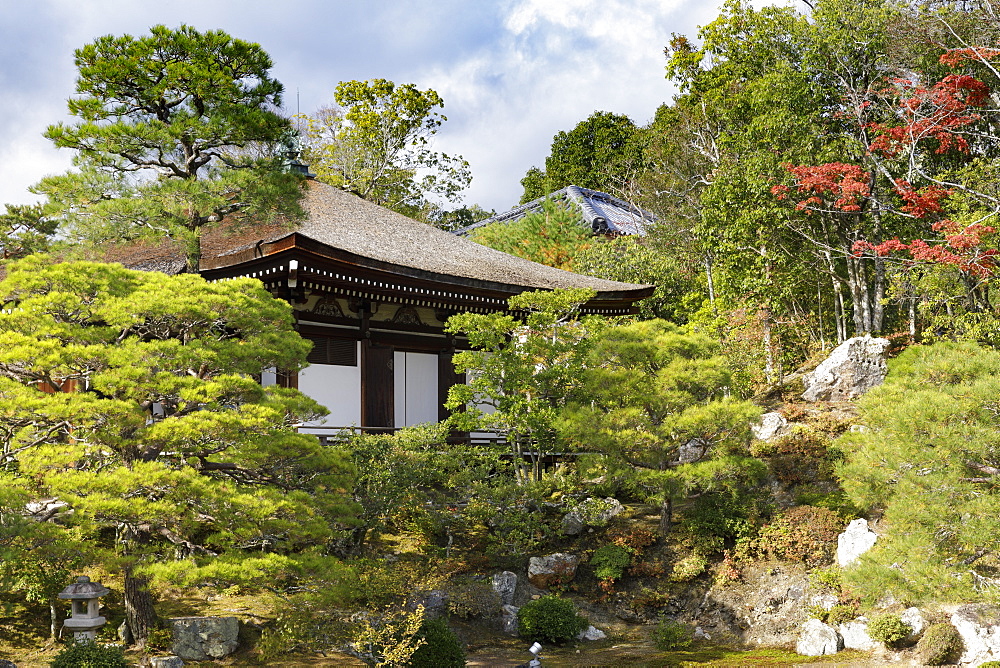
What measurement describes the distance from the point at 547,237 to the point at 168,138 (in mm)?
17230

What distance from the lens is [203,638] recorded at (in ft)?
31.4

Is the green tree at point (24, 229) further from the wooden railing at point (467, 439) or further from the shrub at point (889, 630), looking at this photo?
the shrub at point (889, 630)

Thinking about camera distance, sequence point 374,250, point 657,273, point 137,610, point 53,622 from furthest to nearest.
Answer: point 657,273, point 374,250, point 53,622, point 137,610

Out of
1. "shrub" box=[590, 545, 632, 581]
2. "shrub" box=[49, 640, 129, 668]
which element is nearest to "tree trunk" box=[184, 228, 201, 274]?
"shrub" box=[49, 640, 129, 668]

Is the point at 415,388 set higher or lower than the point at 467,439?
higher

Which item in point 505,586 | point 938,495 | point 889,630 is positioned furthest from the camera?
point 505,586

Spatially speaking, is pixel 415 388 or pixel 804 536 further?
pixel 415 388

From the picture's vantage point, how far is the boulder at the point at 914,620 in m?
10.4

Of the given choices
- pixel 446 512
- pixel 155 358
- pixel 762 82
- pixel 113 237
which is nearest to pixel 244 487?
pixel 155 358

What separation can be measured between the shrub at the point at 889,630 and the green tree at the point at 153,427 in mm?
6780

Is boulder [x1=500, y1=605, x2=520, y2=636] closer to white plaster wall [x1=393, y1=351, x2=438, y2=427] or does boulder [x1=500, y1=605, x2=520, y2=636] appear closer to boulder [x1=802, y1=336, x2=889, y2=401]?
white plaster wall [x1=393, y1=351, x2=438, y2=427]

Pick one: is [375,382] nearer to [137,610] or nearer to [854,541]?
[137,610]

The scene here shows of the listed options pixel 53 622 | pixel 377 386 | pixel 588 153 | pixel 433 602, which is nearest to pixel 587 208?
pixel 588 153

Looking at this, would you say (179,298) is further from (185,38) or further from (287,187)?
(185,38)
